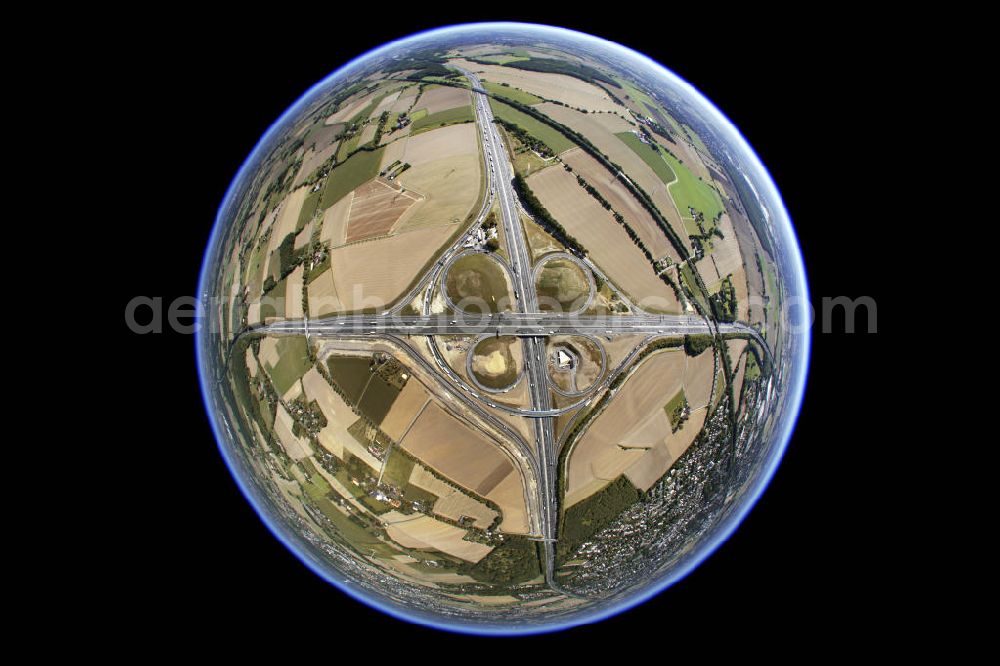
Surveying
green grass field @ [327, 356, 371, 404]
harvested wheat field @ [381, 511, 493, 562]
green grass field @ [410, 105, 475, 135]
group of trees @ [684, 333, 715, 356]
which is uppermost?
green grass field @ [410, 105, 475, 135]

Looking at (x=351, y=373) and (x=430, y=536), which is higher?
(x=351, y=373)

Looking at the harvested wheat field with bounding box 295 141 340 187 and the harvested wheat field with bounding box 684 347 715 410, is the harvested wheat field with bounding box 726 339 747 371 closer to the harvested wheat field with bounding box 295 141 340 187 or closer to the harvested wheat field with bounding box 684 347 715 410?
the harvested wheat field with bounding box 684 347 715 410

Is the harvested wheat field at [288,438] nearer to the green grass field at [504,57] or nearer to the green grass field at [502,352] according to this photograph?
the green grass field at [502,352]

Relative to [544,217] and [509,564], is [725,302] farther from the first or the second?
[509,564]

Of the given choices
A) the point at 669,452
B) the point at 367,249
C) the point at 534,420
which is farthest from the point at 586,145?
the point at 669,452

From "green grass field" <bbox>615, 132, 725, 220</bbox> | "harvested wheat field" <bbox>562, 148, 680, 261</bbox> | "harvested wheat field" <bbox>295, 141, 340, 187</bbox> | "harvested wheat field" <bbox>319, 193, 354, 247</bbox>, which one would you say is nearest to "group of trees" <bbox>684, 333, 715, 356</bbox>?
"harvested wheat field" <bbox>562, 148, 680, 261</bbox>

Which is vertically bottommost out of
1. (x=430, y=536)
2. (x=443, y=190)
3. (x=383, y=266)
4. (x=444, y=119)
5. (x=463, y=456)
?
(x=430, y=536)

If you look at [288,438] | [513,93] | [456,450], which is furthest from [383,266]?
[513,93]

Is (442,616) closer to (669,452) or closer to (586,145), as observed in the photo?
(669,452)

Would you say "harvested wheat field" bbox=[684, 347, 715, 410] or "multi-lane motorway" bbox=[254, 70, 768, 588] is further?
"harvested wheat field" bbox=[684, 347, 715, 410]
